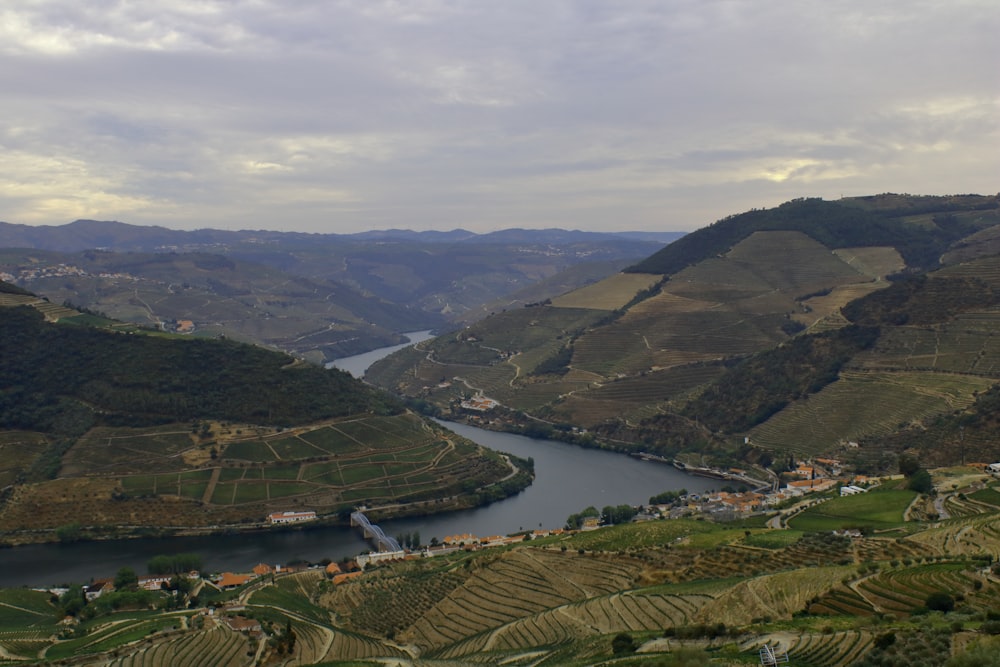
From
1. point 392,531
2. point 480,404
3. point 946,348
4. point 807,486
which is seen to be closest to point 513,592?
point 392,531

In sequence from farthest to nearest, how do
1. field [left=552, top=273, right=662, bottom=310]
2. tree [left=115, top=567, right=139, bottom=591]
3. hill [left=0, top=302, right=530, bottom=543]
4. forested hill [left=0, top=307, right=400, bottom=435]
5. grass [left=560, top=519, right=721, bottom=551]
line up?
field [left=552, top=273, right=662, bottom=310] → forested hill [left=0, top=307, right=400, bottom=435] → hill [left=0, top=302, right=530, bottom=543] → tree [left=115, top=567, right=139, bottom=591] → grass [left=560, top=519, right=721, bottom=551]

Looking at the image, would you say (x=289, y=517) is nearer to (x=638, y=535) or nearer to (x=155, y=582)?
(x=155, y=582)

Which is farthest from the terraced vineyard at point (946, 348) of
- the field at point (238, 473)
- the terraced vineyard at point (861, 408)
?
the field at point (238, 473)

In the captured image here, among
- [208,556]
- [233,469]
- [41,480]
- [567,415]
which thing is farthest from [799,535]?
[567,415]

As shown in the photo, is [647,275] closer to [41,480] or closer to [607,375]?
[607,375]

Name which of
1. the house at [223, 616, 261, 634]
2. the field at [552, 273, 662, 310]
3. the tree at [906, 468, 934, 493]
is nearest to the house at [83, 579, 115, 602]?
the house at [223, 616, 261, 634]

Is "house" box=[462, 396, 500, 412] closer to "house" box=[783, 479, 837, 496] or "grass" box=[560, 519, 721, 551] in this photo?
"house" box=[783, 479, 837, 496]
